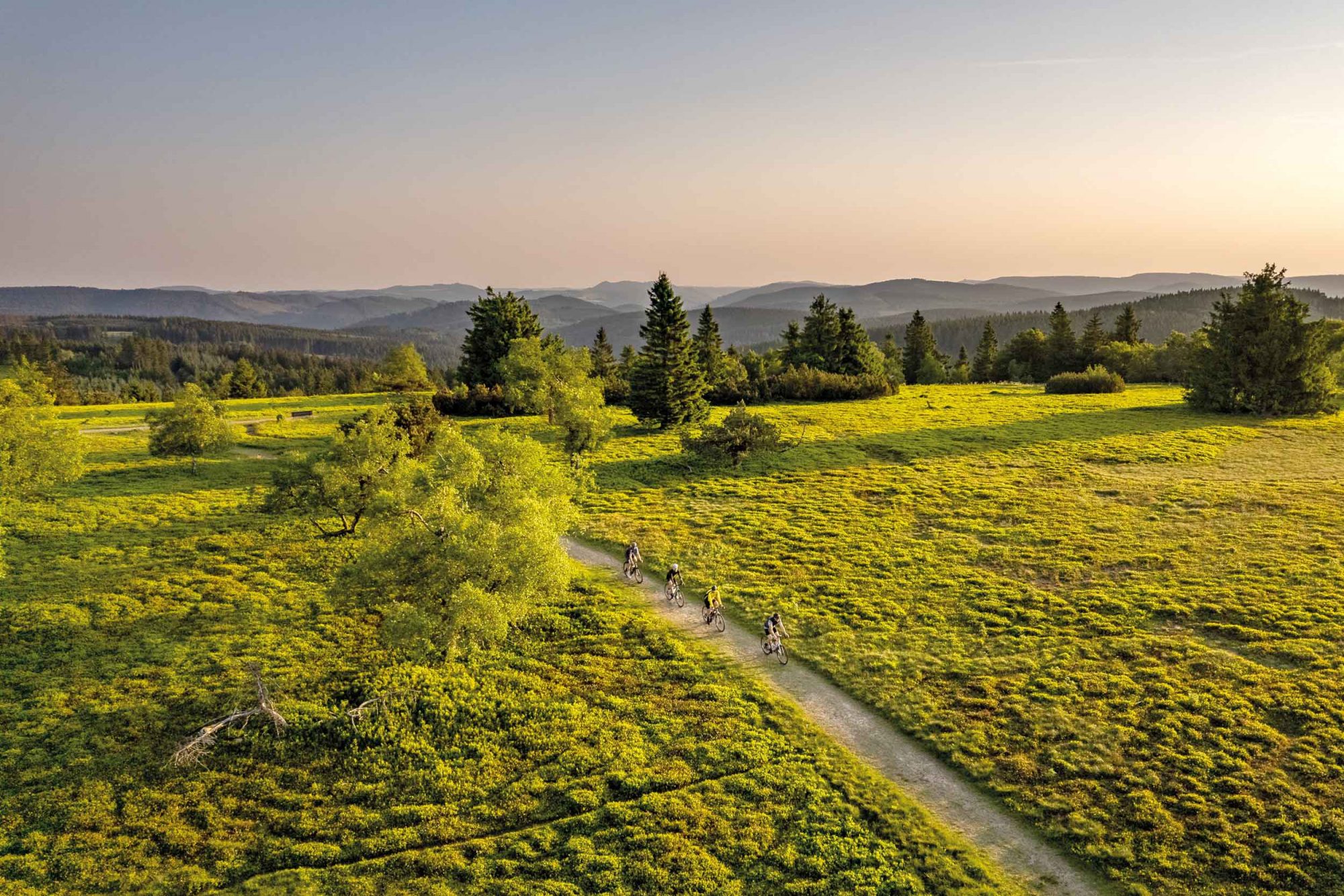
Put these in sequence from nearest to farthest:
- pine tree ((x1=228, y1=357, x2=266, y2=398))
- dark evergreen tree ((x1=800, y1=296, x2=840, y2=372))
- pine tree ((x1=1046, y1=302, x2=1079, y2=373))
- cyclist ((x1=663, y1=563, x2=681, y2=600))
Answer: cyclist ((x1=663, y1=563, x2=681, y2=600)), dark evergreen tree ((x1=800, y1=296, x2=840, y2=372)), pine tree ((x1=1046, y1=302, x2=1079, y2=373)), pine tree ((x1=228, y1=357, x2=266, y2=398))

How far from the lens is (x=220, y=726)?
19031 mm

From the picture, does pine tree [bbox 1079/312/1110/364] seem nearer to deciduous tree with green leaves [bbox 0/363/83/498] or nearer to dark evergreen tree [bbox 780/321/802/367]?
dark evergreen tree [bbox 780/321/802/367]

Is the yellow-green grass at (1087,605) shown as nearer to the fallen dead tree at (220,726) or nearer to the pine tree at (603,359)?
the fallen dead tree at (220,726)

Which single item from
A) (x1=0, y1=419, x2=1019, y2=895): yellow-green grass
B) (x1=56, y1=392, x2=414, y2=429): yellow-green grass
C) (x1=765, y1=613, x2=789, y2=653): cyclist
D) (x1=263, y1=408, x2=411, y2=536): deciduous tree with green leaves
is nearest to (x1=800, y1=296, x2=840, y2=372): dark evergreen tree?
(x1=56, y1=392, x2=414, y2=429): yellow-green grass

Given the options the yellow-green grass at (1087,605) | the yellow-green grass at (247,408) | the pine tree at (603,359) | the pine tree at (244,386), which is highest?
the pine tree at (603,359)

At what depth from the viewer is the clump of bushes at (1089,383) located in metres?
80.4

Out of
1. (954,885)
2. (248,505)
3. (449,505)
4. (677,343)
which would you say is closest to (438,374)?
(677,343)

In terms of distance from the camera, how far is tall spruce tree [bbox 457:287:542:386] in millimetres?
77125

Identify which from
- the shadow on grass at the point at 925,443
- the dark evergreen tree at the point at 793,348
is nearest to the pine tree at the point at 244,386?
the shadow on grass at the point at 925,443

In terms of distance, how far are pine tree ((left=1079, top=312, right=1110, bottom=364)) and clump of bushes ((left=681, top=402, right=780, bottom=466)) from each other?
256ft

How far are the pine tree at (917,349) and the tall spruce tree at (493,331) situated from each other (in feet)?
228

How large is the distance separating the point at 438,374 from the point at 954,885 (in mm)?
151348

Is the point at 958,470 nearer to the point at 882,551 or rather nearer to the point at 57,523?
the point at 882,551

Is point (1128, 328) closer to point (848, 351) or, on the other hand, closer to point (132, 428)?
point (848, 351)
